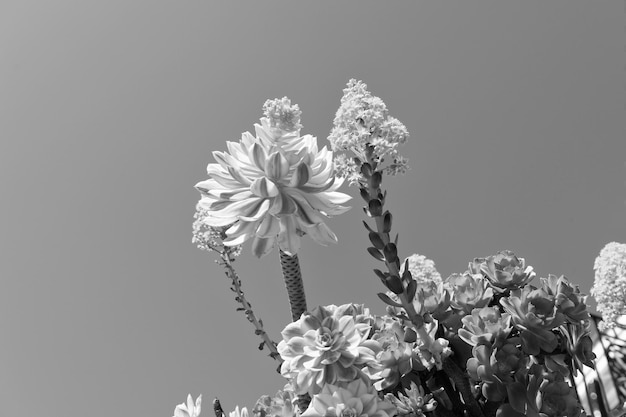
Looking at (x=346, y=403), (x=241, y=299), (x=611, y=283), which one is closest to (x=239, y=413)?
(x=346, y=403)

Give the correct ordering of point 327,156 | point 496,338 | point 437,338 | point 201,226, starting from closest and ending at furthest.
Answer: point 327,156 < point 496,338 < point 437,338 < point 201,226

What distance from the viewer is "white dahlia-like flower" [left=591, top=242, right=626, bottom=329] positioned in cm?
632

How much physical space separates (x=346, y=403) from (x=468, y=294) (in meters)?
0.50

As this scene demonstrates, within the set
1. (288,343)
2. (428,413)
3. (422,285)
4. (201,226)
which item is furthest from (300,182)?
(201,226)

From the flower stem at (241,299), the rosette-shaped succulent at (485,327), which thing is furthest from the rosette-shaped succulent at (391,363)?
the flower stem at (241,299)

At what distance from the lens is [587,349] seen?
3.95 feet

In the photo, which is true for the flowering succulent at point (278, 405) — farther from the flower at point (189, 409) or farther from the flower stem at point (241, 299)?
the flower stem at point (241, 299)

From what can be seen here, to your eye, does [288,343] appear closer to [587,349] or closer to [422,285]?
[422,285]

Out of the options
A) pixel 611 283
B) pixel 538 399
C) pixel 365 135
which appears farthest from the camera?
pixel 611 283

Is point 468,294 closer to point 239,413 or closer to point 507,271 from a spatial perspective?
point 507,271

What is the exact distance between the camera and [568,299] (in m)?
1.20

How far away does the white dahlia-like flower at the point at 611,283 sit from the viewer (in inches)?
249

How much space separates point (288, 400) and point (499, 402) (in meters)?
0.52

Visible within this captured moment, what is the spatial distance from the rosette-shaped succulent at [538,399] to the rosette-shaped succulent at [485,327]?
10 centimetres
